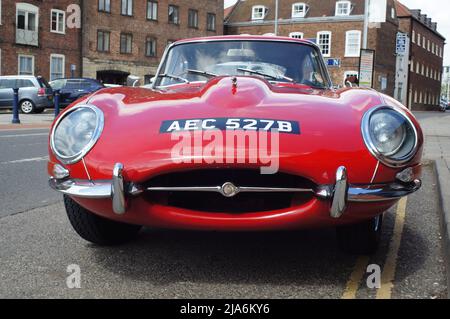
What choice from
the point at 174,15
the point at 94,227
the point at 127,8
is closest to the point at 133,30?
the point at 127,8

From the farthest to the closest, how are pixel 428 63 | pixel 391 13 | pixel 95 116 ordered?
pixel 428 63 → pixel 391 13 → pixel 95 116

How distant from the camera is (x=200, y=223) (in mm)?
2725

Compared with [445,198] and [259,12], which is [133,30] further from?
[445,198]

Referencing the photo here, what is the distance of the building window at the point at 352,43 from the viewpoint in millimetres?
46250

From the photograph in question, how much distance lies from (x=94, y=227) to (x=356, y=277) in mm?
1545

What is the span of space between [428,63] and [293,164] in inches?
2657

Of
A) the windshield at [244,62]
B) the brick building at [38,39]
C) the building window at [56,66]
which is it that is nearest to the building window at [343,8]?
the brick building at [38,39]

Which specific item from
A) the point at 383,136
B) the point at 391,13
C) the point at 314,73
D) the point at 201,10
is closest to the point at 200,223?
the point at 383,136

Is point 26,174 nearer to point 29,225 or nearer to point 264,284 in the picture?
point 29,225

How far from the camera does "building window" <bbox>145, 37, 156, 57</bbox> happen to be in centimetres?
4028

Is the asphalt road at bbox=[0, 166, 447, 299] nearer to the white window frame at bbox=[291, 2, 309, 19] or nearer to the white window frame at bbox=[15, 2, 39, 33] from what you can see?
the white window frame at bbox=[15, 2, 39, 33]

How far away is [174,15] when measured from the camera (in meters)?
42.0

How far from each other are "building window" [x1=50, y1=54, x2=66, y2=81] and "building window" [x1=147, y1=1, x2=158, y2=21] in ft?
27.3

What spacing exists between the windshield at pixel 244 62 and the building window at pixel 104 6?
3398 centimetres
